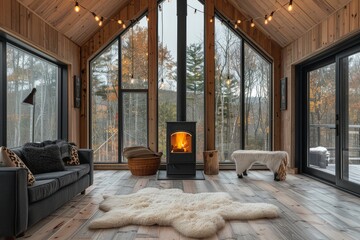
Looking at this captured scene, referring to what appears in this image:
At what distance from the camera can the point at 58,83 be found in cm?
630

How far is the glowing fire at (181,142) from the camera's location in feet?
19.6

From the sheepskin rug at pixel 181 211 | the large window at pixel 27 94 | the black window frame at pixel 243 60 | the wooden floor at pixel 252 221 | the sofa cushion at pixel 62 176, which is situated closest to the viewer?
the wooden floor at pixel 252 221

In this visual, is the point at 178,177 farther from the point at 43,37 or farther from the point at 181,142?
the point at 43,37

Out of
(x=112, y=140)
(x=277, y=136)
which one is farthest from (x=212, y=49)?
(x=112, y=140)

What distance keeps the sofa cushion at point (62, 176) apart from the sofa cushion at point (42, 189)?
10 centimetres

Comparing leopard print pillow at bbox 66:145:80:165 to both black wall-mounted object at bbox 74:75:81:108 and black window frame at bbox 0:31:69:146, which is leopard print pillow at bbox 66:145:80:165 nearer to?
black window frame at bbox 0:31:69:146

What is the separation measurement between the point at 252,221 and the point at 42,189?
2198mm

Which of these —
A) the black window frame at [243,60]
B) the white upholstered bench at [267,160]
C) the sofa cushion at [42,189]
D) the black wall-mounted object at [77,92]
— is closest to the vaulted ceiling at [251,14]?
the black window frame at [243,60]

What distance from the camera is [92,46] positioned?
22.7ft

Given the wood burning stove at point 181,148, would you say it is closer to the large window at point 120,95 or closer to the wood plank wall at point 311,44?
the large window at point 120,95

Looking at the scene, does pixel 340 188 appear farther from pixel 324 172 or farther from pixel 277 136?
pixel 277 136

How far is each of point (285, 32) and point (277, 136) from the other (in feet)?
7.45

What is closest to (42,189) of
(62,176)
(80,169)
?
(62,176)

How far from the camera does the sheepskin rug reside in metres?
3.06
